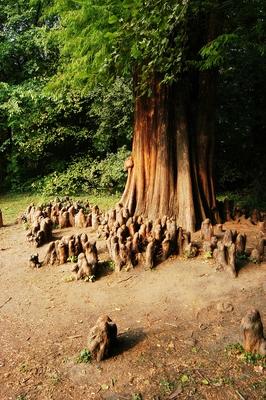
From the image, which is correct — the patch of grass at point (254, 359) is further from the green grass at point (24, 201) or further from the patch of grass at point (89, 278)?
the green grass at point (24, 201)

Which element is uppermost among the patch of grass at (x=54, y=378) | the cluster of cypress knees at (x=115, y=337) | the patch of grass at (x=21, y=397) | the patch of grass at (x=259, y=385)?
the cluster of cypress knees at (x=115, y=337)

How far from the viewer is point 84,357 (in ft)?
12.7

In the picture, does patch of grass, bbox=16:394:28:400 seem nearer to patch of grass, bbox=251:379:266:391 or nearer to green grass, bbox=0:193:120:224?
patch of grass, bbox=251:379:266:391

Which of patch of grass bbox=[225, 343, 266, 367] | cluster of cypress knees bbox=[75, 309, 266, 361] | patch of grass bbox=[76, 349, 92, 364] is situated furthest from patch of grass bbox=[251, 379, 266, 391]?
patch of grass bbox=[76, 349, 92, 364]

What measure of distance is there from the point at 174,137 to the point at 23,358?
15.7ft

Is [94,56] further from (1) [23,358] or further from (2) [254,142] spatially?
(2) [254,142]

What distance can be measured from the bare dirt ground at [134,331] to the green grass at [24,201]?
4.41 meters

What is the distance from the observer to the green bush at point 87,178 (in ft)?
39.6

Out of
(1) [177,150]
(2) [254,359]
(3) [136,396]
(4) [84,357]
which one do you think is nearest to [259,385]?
(2) [254,359]

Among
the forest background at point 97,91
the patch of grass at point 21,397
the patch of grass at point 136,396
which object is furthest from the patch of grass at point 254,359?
the forest background at point 97,91

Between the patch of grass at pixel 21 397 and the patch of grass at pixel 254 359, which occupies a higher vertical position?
the patch of grass at pixel 254 359

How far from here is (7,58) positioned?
1417 centimetres

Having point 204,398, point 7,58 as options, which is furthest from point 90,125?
point 204,398

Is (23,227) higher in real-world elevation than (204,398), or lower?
higher
